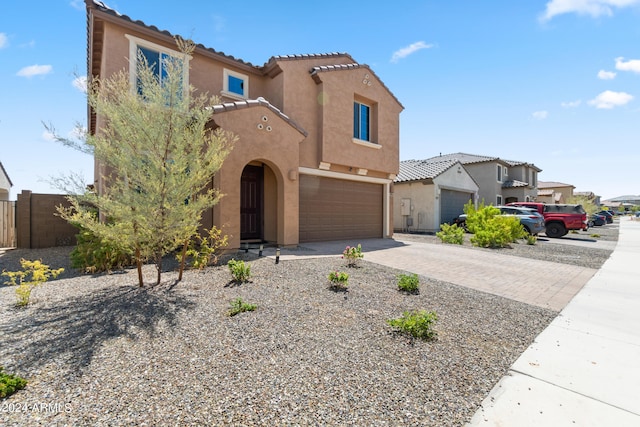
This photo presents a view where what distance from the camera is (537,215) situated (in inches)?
633

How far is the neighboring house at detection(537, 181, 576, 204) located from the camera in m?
39.2

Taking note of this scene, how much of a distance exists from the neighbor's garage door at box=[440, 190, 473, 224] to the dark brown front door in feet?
47.6

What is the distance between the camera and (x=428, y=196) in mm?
19797

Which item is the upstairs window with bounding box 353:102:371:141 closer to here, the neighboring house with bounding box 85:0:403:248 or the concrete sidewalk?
the neighboring house with bounding box 85:0:403:248

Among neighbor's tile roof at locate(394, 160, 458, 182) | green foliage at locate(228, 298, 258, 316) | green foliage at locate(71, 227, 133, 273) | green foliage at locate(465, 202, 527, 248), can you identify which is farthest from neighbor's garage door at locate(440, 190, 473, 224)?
green foliage at locate(71, 227, 133, 273)

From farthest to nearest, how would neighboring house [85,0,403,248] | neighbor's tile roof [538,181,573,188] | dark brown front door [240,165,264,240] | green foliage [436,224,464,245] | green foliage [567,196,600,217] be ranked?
neighbor's tile roof [538,181,573,188]
green foliage [567,196,600,217]
green foliage [436,224,464,245]
dark brown front door [240,165,264,240]
neighboring house [85,0,403,248]

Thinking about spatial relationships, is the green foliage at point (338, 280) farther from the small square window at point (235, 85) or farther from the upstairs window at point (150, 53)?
the small square window at point (235, 85)

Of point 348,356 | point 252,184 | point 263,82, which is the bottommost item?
point 348,356

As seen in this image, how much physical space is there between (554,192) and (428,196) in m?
35.3

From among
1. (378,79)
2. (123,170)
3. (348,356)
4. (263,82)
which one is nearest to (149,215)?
(123,170)

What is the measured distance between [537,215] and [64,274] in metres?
20.2

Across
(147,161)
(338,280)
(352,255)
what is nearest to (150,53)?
(147,161)

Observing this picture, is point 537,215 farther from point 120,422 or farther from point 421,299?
point 120,422

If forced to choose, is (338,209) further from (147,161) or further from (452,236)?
(147,161)
